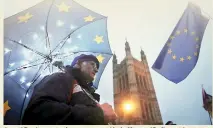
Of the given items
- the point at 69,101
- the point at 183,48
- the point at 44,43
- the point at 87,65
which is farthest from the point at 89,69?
the point at 183,48

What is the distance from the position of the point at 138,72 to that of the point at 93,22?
70cm

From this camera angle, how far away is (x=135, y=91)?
2.92m

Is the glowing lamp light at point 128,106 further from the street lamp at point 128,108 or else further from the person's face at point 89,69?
the person's face at point 89,69

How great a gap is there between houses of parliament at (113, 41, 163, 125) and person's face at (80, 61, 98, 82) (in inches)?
8.3

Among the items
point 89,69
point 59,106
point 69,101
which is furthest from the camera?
point 89,69

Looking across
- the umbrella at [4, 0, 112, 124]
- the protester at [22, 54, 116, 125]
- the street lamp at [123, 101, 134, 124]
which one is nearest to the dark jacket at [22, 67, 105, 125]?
the protester at [22, 54, 116, 125]

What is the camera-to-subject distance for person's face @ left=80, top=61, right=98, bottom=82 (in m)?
2.81

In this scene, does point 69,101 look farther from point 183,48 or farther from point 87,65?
point 183,48

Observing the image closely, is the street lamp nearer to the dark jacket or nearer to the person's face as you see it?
the dark jacket

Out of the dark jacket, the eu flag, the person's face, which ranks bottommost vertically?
the dark jacket

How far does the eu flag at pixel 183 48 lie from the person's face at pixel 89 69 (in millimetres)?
631

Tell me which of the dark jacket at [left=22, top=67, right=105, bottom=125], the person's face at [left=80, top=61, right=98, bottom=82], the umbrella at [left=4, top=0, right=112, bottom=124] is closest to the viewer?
the dark jacket at [left=22, top=67, right=105, bottom=125]

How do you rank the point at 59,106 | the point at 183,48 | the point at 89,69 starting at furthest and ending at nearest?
the point at 183,48
the point at 89,69
the point at 59,106

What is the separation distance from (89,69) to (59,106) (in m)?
0.53
